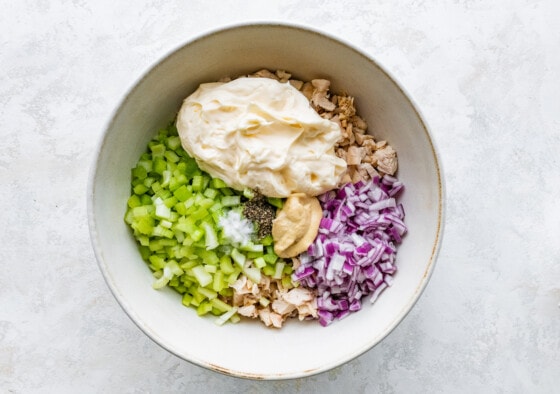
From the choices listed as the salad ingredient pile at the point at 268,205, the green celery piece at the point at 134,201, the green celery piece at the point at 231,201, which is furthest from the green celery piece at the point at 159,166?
the green celery piece at the point at 231,201

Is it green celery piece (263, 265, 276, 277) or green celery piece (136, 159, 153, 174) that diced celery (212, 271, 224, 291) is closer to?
green celery piece (263, 265, 276, 277)

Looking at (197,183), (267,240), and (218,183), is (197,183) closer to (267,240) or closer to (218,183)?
(218,183)

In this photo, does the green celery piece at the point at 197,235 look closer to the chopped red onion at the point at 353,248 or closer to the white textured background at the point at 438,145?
the chopped red onion at the point at 353,248

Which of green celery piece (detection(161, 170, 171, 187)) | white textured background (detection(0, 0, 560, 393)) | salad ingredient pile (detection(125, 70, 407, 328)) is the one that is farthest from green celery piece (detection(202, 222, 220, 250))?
white textured background (detection(0, 0, 560, 393))

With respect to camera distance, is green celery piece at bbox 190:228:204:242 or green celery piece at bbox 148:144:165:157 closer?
green celery piece at bbox 190:228:204:242

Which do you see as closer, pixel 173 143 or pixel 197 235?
pixel 197 235

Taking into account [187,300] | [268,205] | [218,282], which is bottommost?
[187,300]

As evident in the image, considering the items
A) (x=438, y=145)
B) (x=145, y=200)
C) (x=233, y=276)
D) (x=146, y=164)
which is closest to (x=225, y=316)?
(x=233, y=276)
